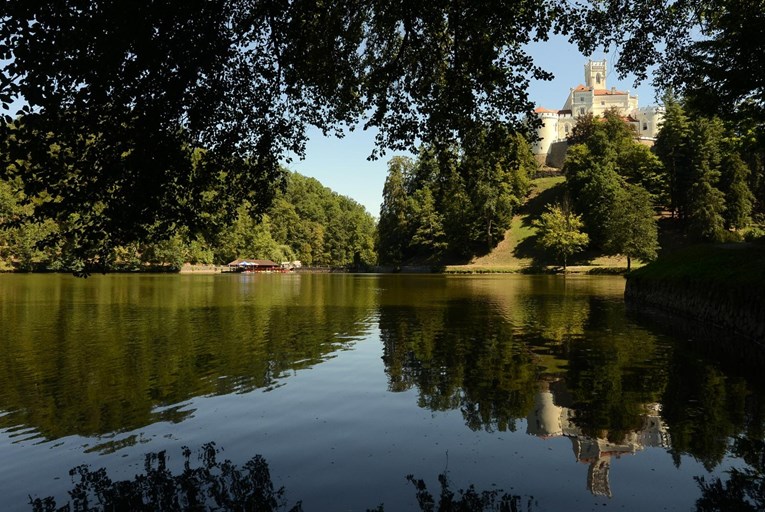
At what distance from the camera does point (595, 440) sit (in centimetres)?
825

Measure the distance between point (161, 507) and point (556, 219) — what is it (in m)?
84.5

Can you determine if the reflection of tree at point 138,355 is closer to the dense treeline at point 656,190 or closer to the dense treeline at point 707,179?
the dense treeline at point 656,190

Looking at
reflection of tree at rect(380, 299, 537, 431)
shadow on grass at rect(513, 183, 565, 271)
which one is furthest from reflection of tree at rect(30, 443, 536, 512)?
shadow on grass at rect(513, 183, 565, 271)

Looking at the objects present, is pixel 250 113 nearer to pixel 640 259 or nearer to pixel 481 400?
→ pixel 481 400

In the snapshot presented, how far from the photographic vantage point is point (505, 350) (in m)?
16.3

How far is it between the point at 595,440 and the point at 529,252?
8717cm

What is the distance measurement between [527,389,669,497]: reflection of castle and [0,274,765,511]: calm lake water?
0.12ft

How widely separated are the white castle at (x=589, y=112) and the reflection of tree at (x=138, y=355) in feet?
384

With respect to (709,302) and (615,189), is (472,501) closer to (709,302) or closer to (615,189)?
(709,302)

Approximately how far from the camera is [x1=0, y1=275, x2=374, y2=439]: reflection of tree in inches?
404

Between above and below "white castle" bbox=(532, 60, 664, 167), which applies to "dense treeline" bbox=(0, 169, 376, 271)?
below

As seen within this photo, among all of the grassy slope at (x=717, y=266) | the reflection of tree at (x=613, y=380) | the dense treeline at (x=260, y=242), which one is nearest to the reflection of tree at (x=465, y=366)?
the reflection of tree at (x=613, y=380)

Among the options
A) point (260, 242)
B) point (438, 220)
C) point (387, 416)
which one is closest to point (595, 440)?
point (387, 416)

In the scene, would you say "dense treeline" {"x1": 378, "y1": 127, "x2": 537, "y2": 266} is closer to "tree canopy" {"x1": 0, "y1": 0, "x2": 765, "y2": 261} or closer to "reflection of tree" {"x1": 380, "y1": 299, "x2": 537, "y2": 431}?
"reflection of tree" {"x1": 380, "y1": 299, "x2": 537, "y2": 431}
